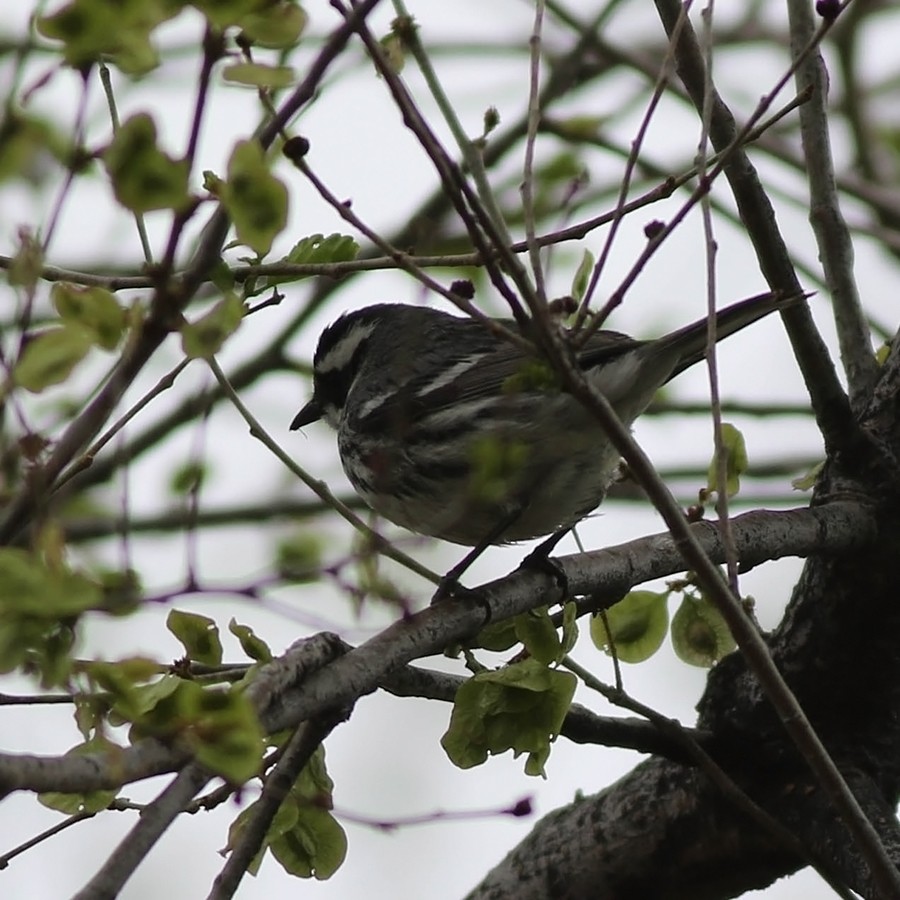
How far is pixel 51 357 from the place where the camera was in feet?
8.14

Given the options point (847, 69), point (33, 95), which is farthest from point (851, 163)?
point (33, 95)

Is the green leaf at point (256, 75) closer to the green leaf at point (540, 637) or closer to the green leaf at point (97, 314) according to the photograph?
the green leaf at point (97, 314)

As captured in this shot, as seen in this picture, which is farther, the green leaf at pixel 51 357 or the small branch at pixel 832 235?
the small branch at pixel 832 235

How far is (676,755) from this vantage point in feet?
14.3

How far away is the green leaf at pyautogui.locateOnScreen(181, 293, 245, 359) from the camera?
99.3 inches

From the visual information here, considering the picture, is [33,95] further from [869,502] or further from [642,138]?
[869,502]

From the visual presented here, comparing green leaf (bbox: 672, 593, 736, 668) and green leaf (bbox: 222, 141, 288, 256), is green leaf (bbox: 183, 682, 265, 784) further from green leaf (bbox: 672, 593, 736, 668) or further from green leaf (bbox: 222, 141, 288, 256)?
green leaf (bbox: 672, 593, 736, 668)

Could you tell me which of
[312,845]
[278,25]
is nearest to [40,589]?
[278,25]

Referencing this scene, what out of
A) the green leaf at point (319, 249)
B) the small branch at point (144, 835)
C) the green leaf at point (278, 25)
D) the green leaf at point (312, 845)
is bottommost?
the small branch at point (144, 835)

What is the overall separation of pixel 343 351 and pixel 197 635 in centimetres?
315

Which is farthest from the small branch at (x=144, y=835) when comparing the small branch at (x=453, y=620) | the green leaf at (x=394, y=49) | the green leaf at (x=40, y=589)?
the green leaf at (x=394, y=49)

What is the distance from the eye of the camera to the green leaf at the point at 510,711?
11.8 feet

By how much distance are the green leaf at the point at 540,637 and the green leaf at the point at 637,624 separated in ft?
2.28

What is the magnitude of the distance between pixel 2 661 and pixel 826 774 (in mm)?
1685
